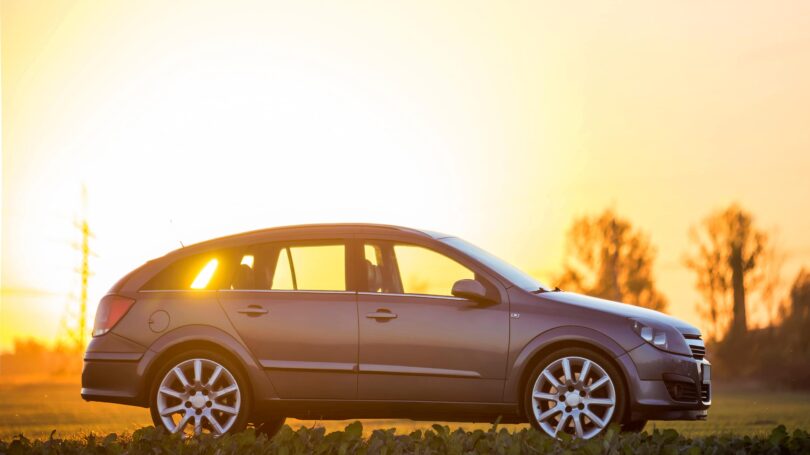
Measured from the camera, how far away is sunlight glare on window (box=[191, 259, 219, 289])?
11.1 meters

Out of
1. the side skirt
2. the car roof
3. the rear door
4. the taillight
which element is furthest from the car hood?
the taillight

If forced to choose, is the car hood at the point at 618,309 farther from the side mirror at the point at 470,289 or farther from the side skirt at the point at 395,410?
the side skirt at the point at 395,410

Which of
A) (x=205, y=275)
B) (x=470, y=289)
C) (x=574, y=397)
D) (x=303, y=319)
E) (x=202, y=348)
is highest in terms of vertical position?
(x=205, y=275)

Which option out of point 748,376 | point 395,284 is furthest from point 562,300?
point 748,376

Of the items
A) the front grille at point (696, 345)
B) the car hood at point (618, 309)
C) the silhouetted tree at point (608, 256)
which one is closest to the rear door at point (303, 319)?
the car hood at point (618, 309)

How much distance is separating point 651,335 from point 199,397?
425 centimetres

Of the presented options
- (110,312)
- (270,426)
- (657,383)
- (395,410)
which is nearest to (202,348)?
(110,312)

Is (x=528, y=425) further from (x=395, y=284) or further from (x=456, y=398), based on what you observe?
(x=395, y=284)

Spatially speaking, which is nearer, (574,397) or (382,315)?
(574,397)

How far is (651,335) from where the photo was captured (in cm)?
1017

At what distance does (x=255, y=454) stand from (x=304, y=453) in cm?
40

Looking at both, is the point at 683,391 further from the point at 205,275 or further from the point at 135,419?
the point at 135,419

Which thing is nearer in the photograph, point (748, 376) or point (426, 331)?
point (426, 331)

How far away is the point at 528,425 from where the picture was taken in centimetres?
1033
